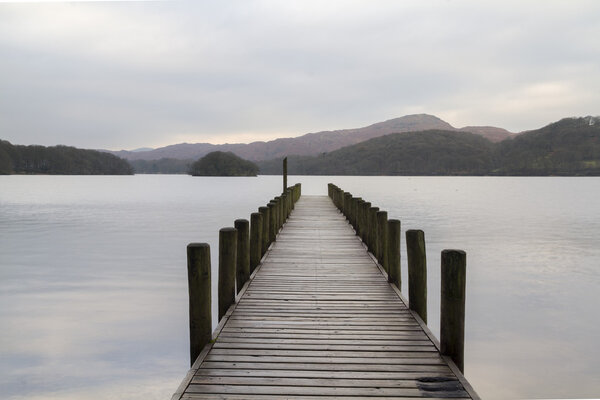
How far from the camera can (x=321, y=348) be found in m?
4.84

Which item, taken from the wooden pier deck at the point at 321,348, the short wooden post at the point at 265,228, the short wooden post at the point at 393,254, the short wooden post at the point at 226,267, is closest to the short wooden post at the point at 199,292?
the wooden pier deck at the point at 321,348

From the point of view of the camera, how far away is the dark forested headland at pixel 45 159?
16812 centimetres

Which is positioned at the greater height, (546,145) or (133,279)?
(546,145)

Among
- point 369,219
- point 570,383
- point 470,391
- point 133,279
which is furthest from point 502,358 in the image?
point 133,279

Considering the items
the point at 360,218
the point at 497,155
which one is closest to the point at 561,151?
the point at 497,155

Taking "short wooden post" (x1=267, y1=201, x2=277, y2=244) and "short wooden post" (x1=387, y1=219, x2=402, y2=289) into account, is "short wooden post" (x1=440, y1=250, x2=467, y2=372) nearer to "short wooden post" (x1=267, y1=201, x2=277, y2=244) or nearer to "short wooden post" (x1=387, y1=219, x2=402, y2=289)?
"short wooden post" (x1=387, y1=219, x2=402, y2=289)

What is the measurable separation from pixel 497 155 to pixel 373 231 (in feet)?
615

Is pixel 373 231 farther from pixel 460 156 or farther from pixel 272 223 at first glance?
pixel 460 156

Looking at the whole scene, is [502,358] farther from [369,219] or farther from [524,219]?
[524,219]

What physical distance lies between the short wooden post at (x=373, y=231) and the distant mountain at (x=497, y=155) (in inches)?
6928

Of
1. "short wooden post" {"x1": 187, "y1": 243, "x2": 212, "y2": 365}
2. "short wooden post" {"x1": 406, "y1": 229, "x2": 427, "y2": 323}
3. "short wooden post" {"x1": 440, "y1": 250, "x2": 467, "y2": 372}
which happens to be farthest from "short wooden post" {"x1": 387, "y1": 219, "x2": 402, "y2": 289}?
"short wooden post" {"x1": 187, "y1": 243, "x2": 212, "y2": 365}

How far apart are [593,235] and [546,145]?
16000 centimetres

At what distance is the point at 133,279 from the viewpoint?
15.7m

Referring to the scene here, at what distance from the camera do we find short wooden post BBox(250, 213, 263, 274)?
8555 millimetres
